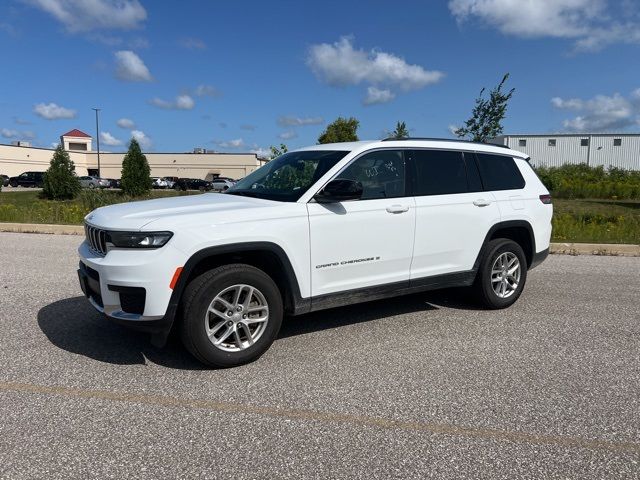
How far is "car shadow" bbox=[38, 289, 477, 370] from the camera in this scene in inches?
172

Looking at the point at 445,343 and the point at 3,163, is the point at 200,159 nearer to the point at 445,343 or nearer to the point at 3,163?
the point at 3,163

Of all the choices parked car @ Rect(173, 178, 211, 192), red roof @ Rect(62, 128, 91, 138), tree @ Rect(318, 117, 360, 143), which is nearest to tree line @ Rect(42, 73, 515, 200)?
tree @ Rect(318, 117, 360, 143)

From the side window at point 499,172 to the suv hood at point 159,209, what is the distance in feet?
8.69

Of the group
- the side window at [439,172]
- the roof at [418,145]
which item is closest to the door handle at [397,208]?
the side window at [439,172]

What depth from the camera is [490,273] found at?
5.69 meters

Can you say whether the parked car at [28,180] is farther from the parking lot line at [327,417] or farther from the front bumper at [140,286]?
the parking lot line at [327,417]

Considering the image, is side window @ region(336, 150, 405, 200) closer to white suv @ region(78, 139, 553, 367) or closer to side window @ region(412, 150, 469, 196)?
white suv @ region(78, 139, 553, 367)

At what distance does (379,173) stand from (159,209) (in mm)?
2056

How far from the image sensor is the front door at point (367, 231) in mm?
4430

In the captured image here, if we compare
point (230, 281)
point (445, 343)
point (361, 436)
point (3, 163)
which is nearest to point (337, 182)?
point (230, 281)

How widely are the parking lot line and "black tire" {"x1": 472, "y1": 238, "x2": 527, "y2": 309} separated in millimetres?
2686

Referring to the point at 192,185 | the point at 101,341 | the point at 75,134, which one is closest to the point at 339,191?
the point at 101,341

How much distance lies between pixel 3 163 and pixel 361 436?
269 feet

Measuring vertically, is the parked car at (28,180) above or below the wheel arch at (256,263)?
above
